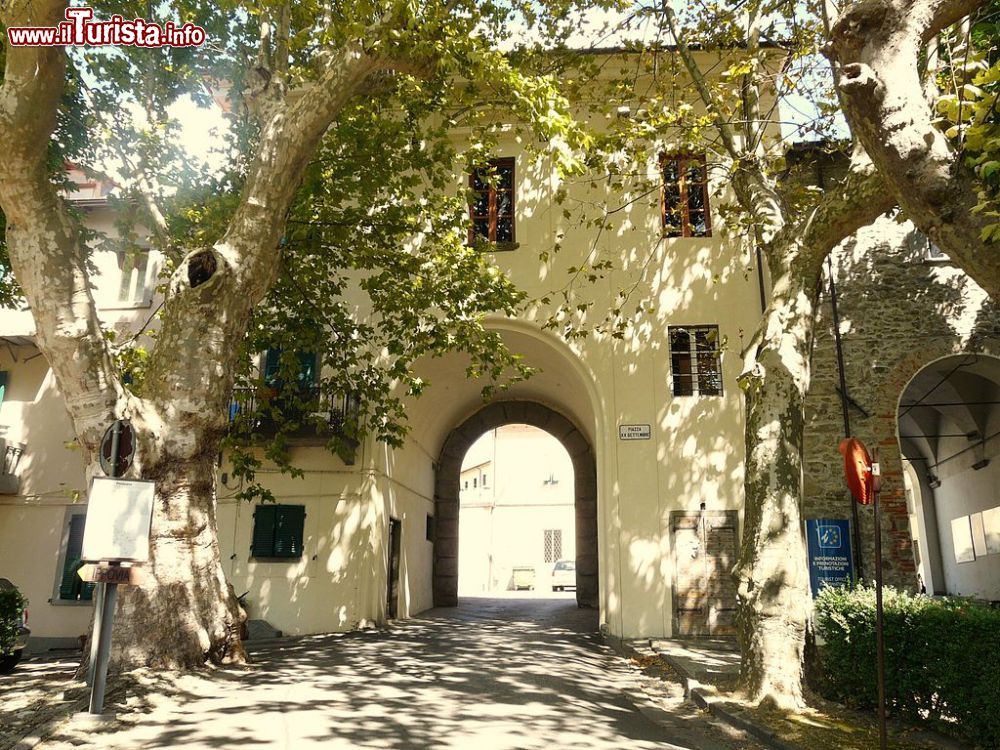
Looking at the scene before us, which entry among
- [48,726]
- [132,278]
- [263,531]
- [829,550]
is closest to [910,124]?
[48,726]

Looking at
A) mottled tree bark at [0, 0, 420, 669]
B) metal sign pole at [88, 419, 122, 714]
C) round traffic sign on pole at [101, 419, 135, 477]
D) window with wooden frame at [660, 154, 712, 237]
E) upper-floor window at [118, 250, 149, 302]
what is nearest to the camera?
metal sign pole at [88, 419, 122, 714]

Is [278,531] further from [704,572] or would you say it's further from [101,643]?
[101,643]

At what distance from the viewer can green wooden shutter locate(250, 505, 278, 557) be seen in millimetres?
13836

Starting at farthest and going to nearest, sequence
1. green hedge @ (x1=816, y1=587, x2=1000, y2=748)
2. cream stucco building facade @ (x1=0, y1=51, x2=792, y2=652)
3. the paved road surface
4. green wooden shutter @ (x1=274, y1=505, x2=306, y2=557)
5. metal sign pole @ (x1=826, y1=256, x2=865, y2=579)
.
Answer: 1. green wooden shutter @ (x1=274, y1=505, x2=306, y2=557)
2. cream stucco building facade @ (x1=0, y1=51, x2=792, y2=652)
3. metal sign pole @ (x1=826, y1=256, x2=865, y2=579)
4. the paved road surface
5. green hedge @ (x1=816, y1=587, x2=1000, y2=748)

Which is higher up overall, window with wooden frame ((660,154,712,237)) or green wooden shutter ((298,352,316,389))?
window with wooden frame ((660,154,712,237))

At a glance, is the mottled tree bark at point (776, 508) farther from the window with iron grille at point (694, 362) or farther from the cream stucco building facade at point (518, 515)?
the cream stucco building facade at point (518, 515)

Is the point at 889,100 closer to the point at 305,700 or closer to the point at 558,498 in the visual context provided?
the point at 305,700

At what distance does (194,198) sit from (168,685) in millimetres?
8289

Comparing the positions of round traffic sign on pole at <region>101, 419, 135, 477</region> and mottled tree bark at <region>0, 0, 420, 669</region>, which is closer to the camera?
round traffic sign on pole at <region>101, 419, 135, 477</region>

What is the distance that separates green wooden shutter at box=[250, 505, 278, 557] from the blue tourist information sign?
9420mm

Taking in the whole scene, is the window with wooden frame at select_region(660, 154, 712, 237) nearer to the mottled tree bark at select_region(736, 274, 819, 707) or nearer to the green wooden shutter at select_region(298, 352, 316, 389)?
the mottled tree bark at select_region(736, 274, 819, 707)

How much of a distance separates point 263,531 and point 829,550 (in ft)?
32.5

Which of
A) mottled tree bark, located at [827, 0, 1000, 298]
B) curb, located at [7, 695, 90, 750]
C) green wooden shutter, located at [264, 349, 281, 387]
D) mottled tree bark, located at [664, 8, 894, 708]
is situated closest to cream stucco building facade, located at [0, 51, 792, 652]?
green wooden shutter, located at [264, 349, 281, 387]

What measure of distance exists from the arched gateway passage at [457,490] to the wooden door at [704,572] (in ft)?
20.9
